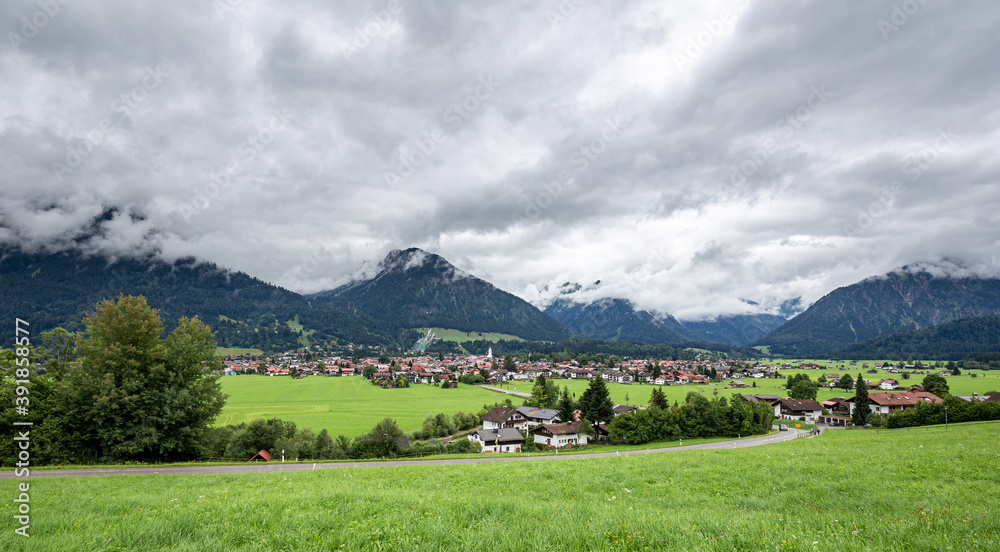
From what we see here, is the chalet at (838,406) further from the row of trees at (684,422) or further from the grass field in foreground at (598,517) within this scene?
the grass field in foreground at (598,517)

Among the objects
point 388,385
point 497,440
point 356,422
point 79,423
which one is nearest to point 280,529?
point 79,423

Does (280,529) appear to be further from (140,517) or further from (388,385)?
(388,385)

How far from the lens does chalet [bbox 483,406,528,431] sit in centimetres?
6844

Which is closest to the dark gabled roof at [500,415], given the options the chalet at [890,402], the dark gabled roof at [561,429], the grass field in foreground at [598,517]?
the dark gabled roof at [561,429]

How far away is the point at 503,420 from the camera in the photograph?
68.4 metres

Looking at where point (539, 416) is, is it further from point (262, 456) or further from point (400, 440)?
point (262, 456)

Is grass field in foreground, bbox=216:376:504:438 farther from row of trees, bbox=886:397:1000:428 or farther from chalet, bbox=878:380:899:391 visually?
chalet, bbox=878:380:899:391

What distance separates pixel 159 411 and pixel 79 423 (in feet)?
12.9

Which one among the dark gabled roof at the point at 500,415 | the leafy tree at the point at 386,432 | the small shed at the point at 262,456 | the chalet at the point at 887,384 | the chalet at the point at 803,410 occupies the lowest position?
the chalet at the point at 887,384

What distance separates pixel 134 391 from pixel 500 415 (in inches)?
2130

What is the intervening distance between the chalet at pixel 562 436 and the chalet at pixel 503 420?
8.91 meters

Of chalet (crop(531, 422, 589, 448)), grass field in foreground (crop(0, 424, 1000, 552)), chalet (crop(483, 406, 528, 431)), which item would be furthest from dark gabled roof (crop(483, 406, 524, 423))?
grass field in foreground (crop(0, 424, 1000, 552))

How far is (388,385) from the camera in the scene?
422 ft

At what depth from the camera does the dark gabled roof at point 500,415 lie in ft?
225
